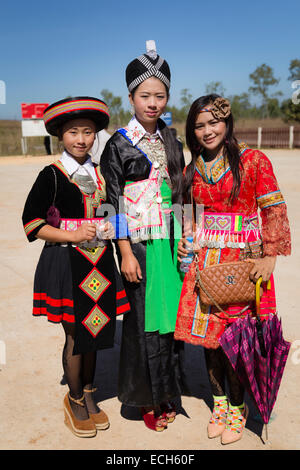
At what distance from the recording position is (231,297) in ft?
7.36

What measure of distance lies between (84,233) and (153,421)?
1.14 m

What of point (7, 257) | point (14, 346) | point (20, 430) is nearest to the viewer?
point (20, 430)

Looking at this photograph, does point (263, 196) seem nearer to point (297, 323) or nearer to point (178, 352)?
point (178, 352)

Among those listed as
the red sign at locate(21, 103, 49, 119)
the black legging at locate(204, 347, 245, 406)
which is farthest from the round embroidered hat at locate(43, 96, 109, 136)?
the red sign at locate(21, 103, 49, 119)

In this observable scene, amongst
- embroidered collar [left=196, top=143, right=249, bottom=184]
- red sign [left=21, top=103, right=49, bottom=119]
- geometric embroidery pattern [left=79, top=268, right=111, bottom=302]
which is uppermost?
red sign [left=21, top=103, right=49, bottom=119]

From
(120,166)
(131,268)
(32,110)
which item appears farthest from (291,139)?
(131,268)

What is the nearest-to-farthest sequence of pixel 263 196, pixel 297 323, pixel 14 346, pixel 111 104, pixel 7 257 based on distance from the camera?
1. pixel 263 196
2. pixel 14 346
3. pixel 297 323
4. pixel 7 257
5. pixel 111 104

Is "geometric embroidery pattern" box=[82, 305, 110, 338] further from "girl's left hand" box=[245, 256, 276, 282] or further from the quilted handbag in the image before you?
"girl's left hand" box=[245, 256, 276, 282]

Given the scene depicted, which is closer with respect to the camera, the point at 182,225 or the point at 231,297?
the point at 231,297

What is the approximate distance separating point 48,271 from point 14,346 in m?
1.44

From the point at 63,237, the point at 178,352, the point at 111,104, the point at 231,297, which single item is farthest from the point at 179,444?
the point at 111,104

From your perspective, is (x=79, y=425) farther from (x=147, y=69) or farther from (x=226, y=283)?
(x=147, y=69)

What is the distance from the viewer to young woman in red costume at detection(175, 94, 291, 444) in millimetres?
2217

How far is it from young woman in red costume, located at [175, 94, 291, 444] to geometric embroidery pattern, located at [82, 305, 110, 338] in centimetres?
40
